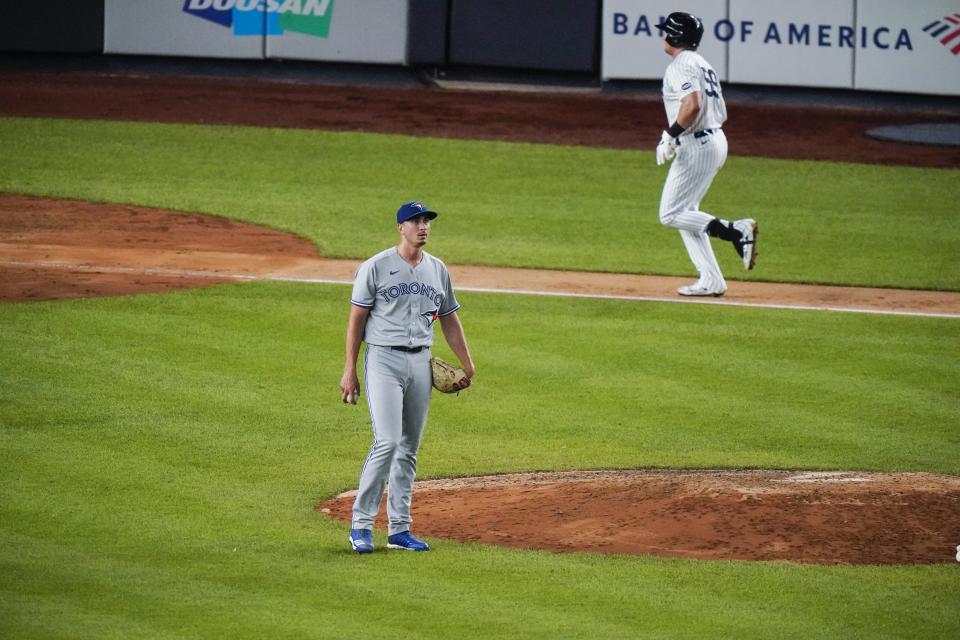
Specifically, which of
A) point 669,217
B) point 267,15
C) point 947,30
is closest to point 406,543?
point 669,217

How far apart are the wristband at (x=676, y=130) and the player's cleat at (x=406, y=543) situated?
647cm

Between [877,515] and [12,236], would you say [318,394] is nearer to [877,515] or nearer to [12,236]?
[877,515]

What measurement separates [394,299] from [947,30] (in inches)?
795

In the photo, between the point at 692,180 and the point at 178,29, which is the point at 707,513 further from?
the point at 178,29

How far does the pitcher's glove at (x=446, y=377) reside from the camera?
781 cm

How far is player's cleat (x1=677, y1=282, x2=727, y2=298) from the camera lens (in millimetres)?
14531

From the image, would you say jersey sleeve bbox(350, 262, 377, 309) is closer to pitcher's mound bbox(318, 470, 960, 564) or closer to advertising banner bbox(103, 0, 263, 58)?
pitcher's mound bbox(318, 470, 960, 564)

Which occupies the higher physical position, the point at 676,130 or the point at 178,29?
the point at 178,29

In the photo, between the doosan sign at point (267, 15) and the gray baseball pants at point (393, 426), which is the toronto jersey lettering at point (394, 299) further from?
the doosan sign at point (267, 15)

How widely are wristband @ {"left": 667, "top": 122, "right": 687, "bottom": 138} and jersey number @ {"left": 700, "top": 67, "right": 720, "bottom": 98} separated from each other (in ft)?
1.29

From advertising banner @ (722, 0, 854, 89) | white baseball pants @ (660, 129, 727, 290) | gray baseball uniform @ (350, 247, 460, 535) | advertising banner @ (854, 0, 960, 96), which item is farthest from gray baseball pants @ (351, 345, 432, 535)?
advertising banner @ (854, 0, 960, 96)

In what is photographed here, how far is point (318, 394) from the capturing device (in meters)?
11.3

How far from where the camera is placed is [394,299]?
7.71 m

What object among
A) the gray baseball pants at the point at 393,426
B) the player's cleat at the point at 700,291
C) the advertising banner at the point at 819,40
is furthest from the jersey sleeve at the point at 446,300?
the advertising banner at the point at 819,40
